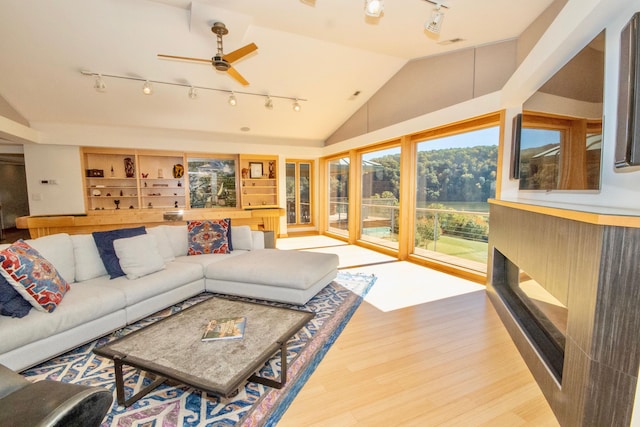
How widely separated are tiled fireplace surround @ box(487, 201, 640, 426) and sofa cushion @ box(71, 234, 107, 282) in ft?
12.4

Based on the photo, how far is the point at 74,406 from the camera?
3.17 feet

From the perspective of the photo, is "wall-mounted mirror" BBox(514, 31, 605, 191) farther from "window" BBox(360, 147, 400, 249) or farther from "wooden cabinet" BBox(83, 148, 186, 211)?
"wooden cabinet" BBox(83, 148, 186, 211)

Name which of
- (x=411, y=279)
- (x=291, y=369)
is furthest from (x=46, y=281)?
(x=411, y=279)

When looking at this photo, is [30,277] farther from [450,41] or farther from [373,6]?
[450,41]

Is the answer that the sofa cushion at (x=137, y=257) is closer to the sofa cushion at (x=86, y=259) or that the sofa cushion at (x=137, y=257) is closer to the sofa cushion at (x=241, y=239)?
the sofa cushion at (x=86, y=259)

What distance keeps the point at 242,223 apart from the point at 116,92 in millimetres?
3214

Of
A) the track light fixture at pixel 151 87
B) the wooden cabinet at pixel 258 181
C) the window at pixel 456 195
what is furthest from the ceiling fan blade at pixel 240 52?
the wooden cabinet at pixel 258 181

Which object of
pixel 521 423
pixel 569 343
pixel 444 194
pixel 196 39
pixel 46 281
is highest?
pixel 196 39

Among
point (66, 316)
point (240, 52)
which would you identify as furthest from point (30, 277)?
point (240, 52)

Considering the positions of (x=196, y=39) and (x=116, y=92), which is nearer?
(x=196, y=39)

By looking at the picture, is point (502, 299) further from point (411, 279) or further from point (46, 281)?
point (46, 281)

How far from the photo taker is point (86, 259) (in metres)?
2.73

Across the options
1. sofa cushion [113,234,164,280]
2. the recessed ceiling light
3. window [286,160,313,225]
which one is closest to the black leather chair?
sofa cushion [113,234,164,280]

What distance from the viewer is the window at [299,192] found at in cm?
804
